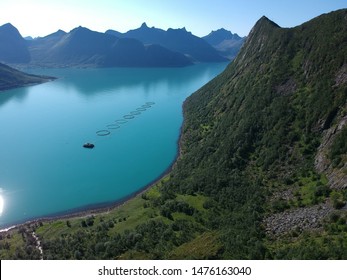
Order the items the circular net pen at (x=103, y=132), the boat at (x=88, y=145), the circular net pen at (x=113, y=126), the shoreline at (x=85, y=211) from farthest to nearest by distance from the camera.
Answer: the circular net pen at (x=113, y=126) < the circular net pen at (x=103, y=132) < the boat at (x=88, y=145) < the shoreline at (x=85, y=211)

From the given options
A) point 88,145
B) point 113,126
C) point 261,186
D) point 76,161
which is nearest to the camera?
point 261,186

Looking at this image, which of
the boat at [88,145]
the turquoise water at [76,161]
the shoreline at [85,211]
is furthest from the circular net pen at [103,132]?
the shoreline at [85,211]

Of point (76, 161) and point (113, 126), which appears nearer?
point (76, 161)

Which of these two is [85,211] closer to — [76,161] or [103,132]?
[76,161]

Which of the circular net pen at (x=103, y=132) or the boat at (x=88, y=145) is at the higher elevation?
the circular net pen at (x=103, y=132)

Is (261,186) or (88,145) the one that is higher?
(261,186)

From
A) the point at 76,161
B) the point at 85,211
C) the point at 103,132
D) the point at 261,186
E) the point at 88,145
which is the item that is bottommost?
the point at 85,211

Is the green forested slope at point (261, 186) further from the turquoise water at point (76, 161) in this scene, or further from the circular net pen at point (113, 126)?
the circular net pen at point (113, 126)

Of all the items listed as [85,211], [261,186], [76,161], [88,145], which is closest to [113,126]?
Result: [88,145]
